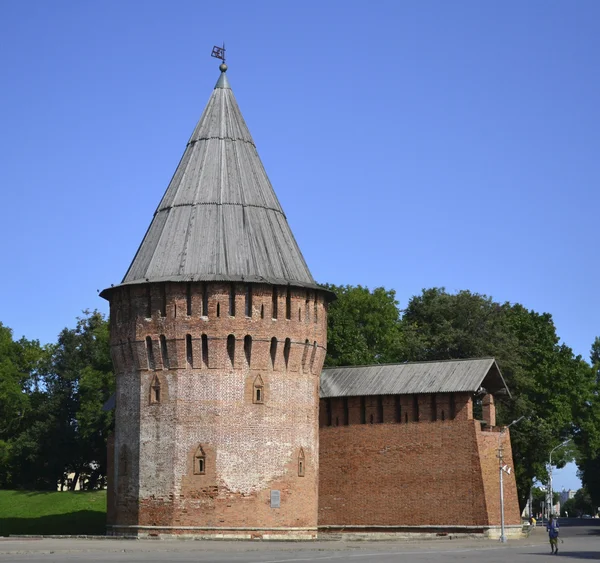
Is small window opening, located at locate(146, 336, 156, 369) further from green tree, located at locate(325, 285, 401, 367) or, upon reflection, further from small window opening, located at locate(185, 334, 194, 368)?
green tree, located at locate(325, 285, 401, 367)

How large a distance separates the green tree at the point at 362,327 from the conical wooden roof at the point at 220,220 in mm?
17006

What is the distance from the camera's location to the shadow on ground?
5138cm

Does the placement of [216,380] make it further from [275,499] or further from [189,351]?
[275,499]

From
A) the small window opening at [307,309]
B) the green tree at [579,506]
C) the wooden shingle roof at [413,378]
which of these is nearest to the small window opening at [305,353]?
the small window opening at [307,309]

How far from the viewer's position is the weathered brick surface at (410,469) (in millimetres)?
42062

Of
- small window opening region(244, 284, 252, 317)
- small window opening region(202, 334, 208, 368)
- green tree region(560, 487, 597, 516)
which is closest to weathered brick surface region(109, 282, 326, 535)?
small window opening region(202, 334, 208, 368)

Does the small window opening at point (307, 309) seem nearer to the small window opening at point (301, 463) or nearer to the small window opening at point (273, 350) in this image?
the small window opening at point (273, 350)

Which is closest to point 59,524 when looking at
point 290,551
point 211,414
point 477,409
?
point 211,414

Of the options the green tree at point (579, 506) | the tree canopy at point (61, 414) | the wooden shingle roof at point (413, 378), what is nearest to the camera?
the wooden shingle roof at point (413, 378)

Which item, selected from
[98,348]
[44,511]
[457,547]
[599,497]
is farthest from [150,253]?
[599,497]

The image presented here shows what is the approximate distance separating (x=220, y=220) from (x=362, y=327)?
2247cm

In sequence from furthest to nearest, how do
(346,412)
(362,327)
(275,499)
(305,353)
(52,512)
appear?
(362,327)
(52,512)
(346,412)
(305,353)
(275,499)

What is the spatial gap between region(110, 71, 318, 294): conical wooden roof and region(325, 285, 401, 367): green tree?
55.8 feet

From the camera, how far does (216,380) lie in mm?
41031
